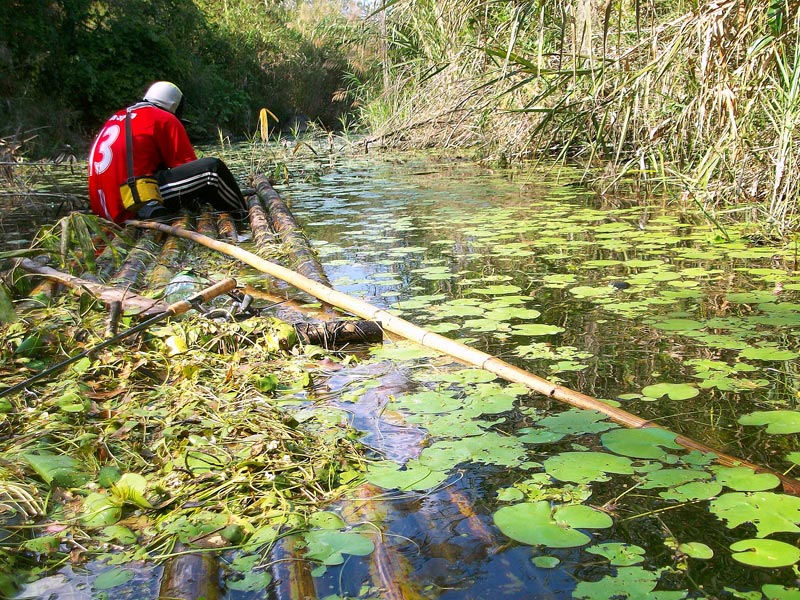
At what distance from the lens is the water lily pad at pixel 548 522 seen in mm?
1530

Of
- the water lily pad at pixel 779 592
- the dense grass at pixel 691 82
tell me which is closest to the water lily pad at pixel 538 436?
the water lily pad at pixel 779 592

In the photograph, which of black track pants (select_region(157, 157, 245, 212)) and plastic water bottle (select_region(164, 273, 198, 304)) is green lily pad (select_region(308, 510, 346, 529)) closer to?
plastic water bottle (select_region(164, 273, 198, 304))

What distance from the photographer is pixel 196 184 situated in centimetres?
578

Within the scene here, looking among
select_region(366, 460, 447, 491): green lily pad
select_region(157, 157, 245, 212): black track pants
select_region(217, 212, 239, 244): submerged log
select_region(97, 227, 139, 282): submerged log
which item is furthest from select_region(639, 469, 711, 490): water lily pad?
select_region(157, 157, 245, 212): black track pants

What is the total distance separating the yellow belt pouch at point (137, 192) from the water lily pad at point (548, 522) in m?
4.59

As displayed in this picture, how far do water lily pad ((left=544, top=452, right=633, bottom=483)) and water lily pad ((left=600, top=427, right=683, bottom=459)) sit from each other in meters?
0.04

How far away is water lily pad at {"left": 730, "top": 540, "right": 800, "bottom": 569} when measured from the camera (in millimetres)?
1409

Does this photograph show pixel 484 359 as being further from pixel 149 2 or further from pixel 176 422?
pixel 149 2

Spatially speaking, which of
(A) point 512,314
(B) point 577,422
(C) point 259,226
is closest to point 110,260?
(C) point 259,226

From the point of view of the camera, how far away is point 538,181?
7.32 meters

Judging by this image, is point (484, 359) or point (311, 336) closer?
point (484, 359)

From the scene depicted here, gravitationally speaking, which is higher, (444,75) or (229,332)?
(444,75)

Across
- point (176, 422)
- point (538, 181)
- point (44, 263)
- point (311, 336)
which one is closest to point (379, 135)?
point (538, 181)

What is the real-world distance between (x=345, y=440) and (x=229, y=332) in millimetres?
935
